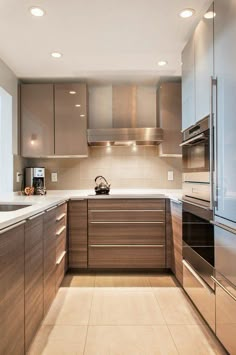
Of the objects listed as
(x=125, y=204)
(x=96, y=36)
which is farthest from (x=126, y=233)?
(x=96, y=36)

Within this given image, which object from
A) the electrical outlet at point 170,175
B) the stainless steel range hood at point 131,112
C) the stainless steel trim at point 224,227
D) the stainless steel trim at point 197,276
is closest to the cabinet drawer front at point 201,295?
the stainless steel trim at point 197,276

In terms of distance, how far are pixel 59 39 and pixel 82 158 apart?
5.09 ft

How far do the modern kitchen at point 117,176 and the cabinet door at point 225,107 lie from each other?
0.04 feet

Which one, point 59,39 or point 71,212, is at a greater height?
point 59,39

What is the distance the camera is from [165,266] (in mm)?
2949

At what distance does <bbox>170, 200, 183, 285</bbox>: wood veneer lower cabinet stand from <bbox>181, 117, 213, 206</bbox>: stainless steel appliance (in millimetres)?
324

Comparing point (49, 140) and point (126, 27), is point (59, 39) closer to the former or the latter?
point (126, 27)

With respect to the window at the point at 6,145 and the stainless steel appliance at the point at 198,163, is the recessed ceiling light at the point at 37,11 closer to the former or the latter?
the window at the point at 6,145

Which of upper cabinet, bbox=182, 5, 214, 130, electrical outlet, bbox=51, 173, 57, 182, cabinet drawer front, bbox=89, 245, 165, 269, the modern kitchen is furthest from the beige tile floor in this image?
upper cabinet, bbox=182, 5, 214, 130

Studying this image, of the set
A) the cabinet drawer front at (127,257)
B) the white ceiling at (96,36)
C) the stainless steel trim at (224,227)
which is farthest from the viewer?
the cabinet drawer front at (127,257)

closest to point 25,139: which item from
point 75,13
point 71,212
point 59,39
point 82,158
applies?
point 82,158

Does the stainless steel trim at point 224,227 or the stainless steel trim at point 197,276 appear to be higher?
the stainless steel trim at point 224,227

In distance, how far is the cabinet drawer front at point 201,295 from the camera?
173 cm

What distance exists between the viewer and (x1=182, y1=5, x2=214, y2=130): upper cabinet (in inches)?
69.8
